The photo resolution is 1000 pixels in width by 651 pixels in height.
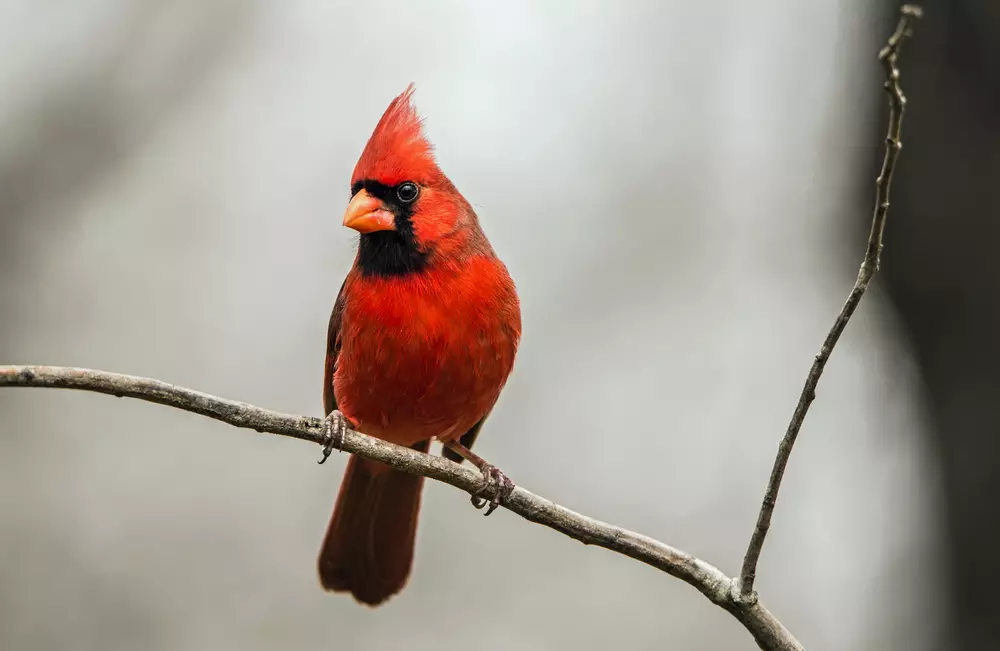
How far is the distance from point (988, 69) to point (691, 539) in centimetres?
389

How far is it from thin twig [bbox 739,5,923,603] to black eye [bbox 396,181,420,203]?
4.94 ft

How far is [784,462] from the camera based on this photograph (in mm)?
1975

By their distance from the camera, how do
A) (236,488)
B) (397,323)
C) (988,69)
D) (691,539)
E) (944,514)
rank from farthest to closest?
(236,488)
(691,539)
(944,514)
(988,69)
(397,323)

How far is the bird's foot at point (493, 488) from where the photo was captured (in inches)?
105

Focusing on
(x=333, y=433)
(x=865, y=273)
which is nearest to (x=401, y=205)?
(x=333, y=433)

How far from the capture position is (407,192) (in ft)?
10.1

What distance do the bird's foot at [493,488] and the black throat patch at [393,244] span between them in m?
0.65

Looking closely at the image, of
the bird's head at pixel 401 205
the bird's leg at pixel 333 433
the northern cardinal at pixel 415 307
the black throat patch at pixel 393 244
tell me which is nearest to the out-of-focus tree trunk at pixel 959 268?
the northern cardinal at pixel 415 307

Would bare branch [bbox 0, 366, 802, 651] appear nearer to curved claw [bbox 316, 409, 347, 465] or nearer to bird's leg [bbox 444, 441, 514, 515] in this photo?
curved claw [bbox 316, 409, 347, 465]

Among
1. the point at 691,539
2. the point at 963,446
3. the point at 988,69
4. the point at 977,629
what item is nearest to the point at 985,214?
the point at 988,69

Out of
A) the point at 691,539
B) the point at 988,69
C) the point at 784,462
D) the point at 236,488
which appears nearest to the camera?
the point at 784,462

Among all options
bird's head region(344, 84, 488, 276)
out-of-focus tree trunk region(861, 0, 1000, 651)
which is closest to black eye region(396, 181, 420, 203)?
bird's head region(344, 84, 488, 276)

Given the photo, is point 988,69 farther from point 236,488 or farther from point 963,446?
point 236,488

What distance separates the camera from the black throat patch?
3047mm
